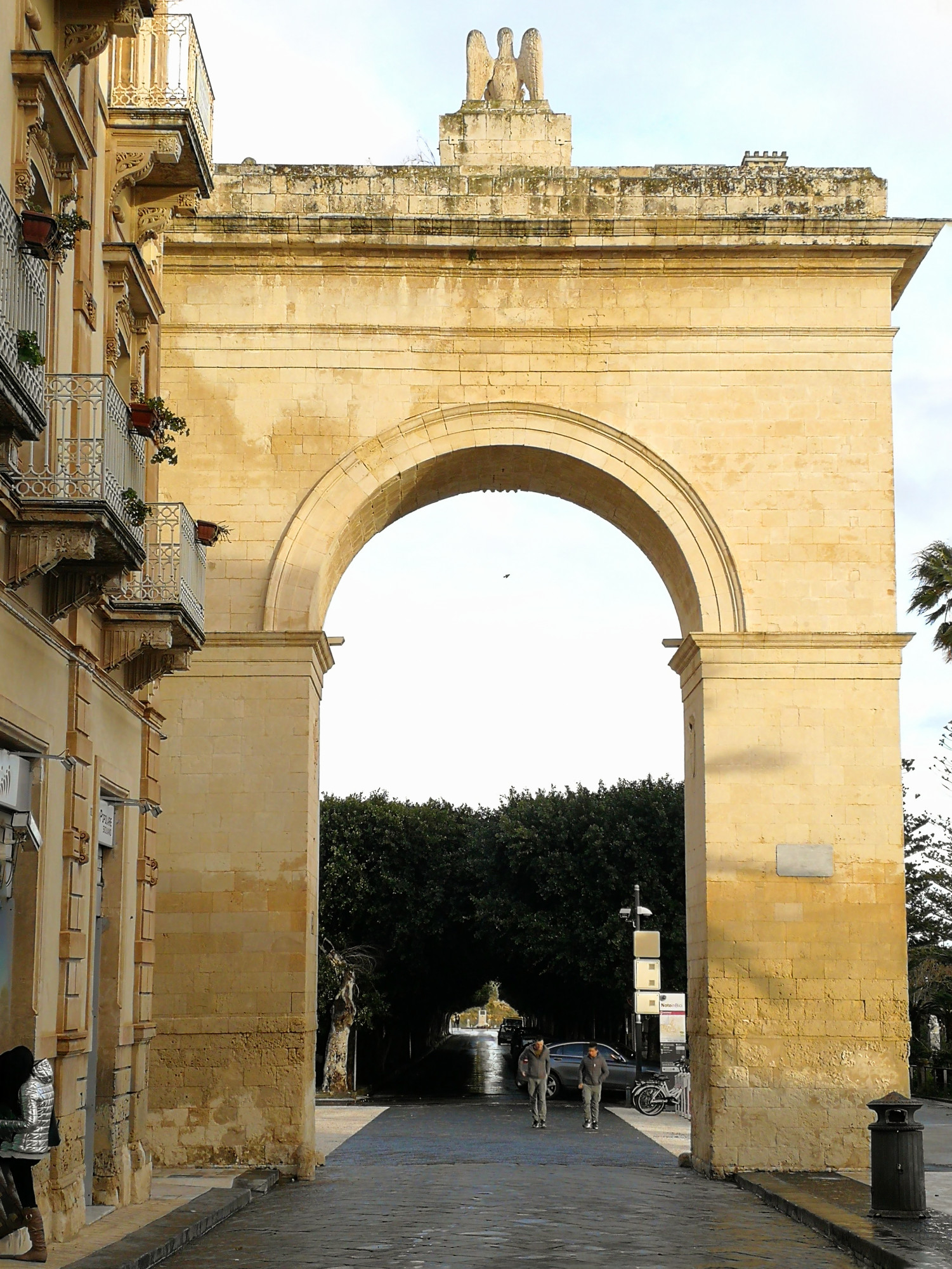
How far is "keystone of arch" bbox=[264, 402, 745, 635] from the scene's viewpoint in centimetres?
1641

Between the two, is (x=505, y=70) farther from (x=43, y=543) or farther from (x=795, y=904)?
(x=43, y=543)

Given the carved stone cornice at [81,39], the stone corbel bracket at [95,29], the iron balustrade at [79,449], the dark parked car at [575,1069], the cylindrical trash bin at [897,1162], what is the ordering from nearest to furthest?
the iron balustrade at [79,449] → the stone corbel bracket at [95,29] → the carved stone cornice at [81,39] → the cylindrical trash bin at [897,1162] → the dark parked car at [575,1069]

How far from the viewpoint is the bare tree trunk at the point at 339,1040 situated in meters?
34.2

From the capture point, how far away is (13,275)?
8328 millimetres

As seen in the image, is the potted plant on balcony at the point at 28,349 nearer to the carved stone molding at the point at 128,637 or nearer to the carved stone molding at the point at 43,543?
the carved stone molding at the point at 43,543

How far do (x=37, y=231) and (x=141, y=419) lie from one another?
11.0 feet

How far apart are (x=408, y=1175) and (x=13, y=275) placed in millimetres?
10486

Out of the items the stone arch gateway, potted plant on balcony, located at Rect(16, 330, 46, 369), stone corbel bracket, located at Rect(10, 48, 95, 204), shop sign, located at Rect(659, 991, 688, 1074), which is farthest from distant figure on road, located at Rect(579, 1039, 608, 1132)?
potted plant on balcony, located at Rect(16, 330, 46, 369)

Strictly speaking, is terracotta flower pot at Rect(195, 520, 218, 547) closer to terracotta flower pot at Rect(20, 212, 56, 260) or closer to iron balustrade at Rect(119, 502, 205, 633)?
iron balustrade at Rect(119, 502, 205, 633)

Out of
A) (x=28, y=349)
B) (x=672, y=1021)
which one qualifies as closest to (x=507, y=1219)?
(x=28, y=349)

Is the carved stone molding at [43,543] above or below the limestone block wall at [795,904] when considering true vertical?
above

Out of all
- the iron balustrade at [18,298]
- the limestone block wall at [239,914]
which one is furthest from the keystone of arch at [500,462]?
the iron balustrade at [18,298]

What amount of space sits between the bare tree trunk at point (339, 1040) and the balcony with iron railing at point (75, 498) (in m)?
25.2

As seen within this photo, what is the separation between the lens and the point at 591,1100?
23.7m
